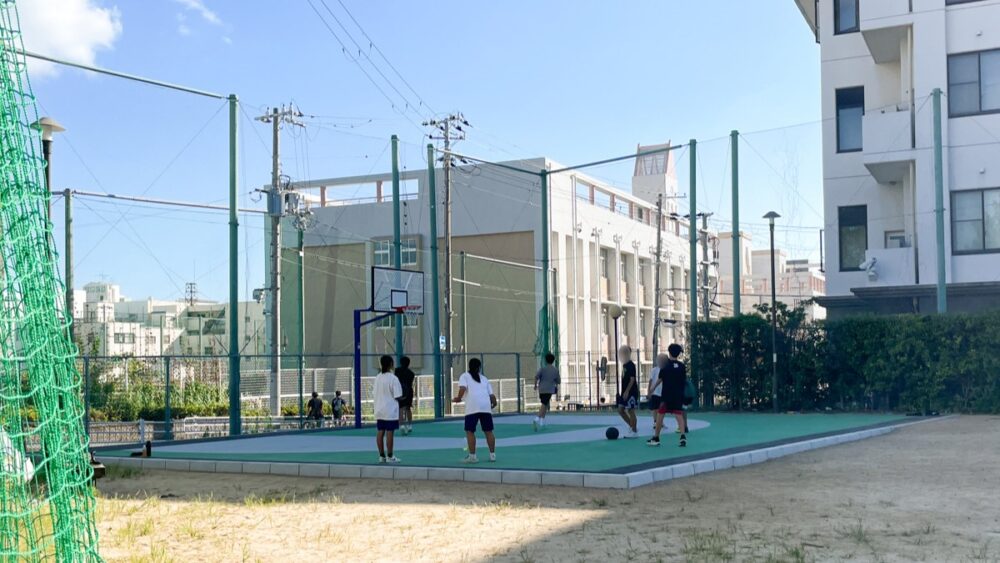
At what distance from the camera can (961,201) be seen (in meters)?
29.9

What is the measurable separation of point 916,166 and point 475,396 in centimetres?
2044

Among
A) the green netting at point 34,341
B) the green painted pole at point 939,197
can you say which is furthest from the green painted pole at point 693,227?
the green netting at point 34,341

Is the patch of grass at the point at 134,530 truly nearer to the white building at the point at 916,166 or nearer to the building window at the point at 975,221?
the white building at the point at 916,166

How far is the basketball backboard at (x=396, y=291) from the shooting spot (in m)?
26.8

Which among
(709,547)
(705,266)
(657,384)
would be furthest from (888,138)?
(705,266)

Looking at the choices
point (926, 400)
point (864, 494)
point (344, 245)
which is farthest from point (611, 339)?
point (864, 494)

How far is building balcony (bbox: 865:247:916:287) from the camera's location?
3059 centimetres

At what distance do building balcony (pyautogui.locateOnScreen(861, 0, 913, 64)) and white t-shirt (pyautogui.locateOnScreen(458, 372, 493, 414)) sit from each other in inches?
860

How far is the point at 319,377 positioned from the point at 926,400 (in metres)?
25.1

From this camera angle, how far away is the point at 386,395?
15406mm

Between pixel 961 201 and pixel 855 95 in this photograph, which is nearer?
pixel 961 201

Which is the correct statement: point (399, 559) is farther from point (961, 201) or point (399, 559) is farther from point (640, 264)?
point (640, 264)

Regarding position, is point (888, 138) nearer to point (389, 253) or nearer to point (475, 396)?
point (475, 396)

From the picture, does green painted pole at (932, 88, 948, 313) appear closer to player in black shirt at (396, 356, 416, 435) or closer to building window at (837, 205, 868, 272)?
building window at (837, 205, 868, 272)
